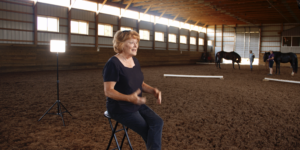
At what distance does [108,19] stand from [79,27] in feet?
8.84

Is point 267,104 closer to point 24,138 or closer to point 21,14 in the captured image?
point 24,138

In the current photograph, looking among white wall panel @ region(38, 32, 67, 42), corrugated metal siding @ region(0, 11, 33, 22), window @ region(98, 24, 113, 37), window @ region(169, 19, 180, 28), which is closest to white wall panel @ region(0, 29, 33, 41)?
white wall panel @ region(38, 32, 67, 42)

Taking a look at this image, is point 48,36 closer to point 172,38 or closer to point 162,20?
point 162,20

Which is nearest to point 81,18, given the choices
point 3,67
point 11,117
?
point 3,67

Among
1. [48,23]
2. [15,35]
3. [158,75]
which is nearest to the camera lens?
[158,75]

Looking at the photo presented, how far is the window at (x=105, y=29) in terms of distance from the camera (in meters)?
18.0

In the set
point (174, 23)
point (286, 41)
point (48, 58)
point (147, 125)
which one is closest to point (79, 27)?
point (48, 58)

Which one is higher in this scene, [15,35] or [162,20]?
[162,20]

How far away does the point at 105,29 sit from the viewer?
1830 centimetres

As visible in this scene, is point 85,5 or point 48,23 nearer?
point 48,23

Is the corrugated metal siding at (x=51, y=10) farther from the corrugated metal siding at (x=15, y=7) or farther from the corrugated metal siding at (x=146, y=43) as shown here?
the corrugated metal siding at (x=146, y=43)

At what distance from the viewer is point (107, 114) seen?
214 centimetres

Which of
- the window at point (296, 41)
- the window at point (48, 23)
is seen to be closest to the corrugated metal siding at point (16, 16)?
the window at point (48, 23)

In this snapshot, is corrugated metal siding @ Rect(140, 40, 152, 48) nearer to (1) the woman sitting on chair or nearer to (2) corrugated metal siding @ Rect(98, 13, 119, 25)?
(2) corrugated metal siding @ Rect(98, 13, 119, 25)
